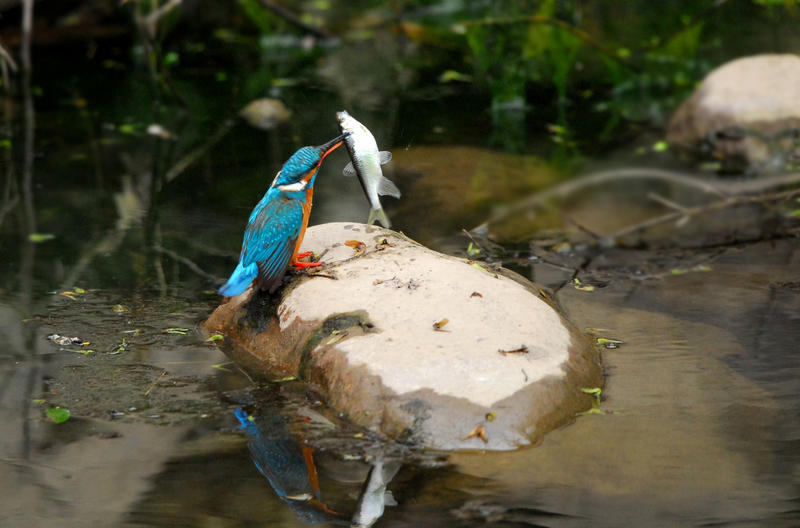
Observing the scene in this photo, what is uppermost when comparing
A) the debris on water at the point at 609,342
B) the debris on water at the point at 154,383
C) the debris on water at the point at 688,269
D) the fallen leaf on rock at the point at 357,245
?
the fallen leaf on rock at the point at 357,245

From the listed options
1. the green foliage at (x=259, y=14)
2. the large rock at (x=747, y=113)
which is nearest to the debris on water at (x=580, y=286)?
the large rock at (x=747, y=113)

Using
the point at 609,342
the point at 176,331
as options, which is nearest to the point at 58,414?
the point at 176,331

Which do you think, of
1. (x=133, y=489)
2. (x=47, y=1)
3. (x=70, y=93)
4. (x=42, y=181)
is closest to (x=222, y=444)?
(x=133, y=489)

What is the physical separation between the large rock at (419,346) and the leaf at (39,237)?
6.88 feet

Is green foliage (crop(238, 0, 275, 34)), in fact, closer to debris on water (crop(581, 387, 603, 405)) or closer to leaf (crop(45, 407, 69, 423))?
leaf (crop(45, 407, 69, 423))

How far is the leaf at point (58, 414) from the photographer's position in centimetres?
385

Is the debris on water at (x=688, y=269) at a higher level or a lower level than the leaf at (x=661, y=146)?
lower

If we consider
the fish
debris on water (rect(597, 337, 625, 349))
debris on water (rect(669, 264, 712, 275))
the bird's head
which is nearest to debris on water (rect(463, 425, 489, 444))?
debris on water (rect(597, 337, 625, 349))

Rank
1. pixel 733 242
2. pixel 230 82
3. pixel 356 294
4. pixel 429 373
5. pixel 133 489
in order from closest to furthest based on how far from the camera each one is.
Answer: pixel 133 489, pixel 429 373, pixel 356 294, pixel 733 242, pixel 230 82

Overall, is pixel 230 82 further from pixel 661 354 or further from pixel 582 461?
pixel 582 461

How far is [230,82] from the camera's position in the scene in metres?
9.85

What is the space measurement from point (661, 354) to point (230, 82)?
22.0 ft

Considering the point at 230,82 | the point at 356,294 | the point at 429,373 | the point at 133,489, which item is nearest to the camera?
the point at 133,489

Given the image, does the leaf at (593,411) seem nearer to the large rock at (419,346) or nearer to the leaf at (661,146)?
the large rock at (419,346)
